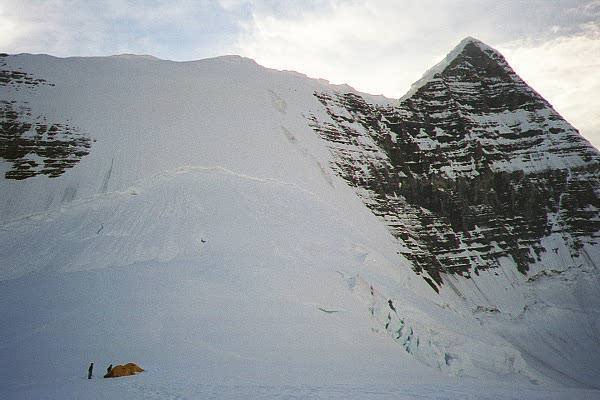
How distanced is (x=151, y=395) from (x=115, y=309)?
10335 mm

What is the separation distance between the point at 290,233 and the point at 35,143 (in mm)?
31951

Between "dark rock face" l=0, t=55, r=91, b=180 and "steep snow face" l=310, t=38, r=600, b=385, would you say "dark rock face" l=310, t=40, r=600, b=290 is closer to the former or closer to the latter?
"steep snow face" l=310, t=38, r=600, b=385

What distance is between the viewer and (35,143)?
46.5m

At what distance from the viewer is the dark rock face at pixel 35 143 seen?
4441 cm

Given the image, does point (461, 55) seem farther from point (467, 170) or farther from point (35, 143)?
point (35, 143)

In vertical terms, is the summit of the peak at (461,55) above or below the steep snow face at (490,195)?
above

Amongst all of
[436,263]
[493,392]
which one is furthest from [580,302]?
[493,392]

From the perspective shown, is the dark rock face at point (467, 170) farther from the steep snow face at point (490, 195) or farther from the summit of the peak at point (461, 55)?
the summit of the peak at point (461, 55)

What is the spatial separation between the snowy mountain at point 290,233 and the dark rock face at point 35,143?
217 millimetres

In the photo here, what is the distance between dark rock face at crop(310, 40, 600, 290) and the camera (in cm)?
6262

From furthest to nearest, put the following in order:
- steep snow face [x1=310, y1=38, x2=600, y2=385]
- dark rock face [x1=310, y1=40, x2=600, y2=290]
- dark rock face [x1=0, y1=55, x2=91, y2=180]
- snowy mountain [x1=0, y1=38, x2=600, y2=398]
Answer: dark rock face [x1=310, y1=40, x2=600, y2=290], steep snow face [x1=310, y1=38, x2=600, y2=385], dark rock face [x1=0, y1=55, x2=91, y2=180], snowy mountain [x1=0, y1=38, x2=600, y2=398]

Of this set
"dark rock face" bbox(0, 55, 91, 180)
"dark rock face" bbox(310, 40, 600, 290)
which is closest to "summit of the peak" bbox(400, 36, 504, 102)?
"dark rock face" bbox(310, 40, 600, 290)

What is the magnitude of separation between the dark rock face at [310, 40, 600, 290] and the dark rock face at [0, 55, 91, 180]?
31788 mm

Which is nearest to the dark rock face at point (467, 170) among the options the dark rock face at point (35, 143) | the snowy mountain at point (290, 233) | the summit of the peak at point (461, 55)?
the snowy mountain at point (290, 233)
